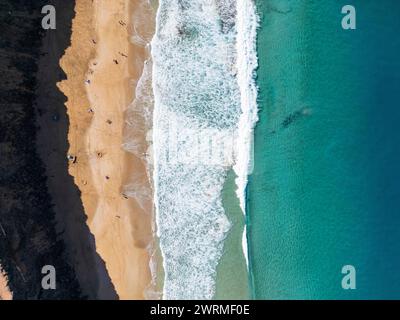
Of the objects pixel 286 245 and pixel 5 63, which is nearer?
pixel 5 63

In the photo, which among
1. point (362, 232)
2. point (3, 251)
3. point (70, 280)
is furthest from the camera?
point (362, 232)

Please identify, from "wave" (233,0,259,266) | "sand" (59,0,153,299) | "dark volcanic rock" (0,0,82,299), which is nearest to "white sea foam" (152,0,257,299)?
"wave" (233,0,259,266)

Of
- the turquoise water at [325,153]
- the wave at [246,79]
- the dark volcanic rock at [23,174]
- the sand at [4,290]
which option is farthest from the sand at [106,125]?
the turquoise water at [325,153]

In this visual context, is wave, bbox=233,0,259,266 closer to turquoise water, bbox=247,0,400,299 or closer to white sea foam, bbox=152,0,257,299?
white sea foam, bbox=152,0,257,299

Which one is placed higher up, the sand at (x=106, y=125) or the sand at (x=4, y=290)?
the sand at (x=106, y=125)

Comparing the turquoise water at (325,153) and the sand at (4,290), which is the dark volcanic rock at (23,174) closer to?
the sand at (4,290)

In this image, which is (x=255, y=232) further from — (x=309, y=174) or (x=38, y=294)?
(x=38, y=294)
